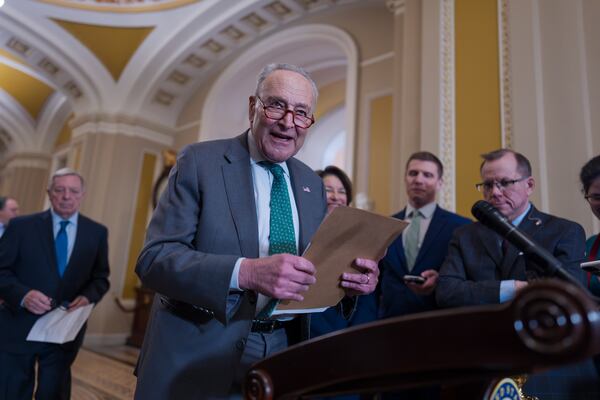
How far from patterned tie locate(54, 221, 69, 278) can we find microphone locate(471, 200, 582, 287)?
2.36m

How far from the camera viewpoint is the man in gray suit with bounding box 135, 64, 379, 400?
3.26 feet

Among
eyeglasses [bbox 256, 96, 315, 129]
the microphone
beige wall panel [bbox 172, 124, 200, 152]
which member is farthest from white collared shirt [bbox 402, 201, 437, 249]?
beige wall panel [bbox 172, 124, 200, 152]

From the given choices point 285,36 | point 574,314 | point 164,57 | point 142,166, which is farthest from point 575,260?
point 142,166

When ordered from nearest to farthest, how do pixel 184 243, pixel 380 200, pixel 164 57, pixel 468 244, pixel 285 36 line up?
1. pixel 184 243
2. pixel 468 244
3. pixel 380 200
4. pixel 285 36
5. pixel 164 57

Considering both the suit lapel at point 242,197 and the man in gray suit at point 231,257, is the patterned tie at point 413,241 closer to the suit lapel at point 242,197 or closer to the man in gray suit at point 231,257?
the man in gray suit at point 231,257

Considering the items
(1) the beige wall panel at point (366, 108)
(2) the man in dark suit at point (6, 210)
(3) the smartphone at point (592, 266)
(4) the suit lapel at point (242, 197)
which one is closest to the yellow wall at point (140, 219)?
(2) the man in dark suit at point (6, 210)

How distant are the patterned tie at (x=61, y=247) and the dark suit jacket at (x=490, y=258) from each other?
2068mm

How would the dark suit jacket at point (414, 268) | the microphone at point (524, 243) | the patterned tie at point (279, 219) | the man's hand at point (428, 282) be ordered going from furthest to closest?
1. the dark suit jacket at point (414, 268)
2. the man's hand at point (428, 282)
3. the patterned tie at point (279, 219)
4. the microphone at point (524, 243)

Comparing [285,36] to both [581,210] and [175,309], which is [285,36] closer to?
[581,210]

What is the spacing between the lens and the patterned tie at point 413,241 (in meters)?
2.27

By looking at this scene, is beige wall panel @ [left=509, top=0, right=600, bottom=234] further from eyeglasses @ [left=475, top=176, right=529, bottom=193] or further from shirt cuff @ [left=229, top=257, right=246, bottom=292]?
shirt cuff @ [left=229, top=257, right=246, bottom=292]

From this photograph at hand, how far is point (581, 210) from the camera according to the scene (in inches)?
101

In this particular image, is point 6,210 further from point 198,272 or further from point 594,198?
point 594,198

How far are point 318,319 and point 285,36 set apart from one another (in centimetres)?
539
